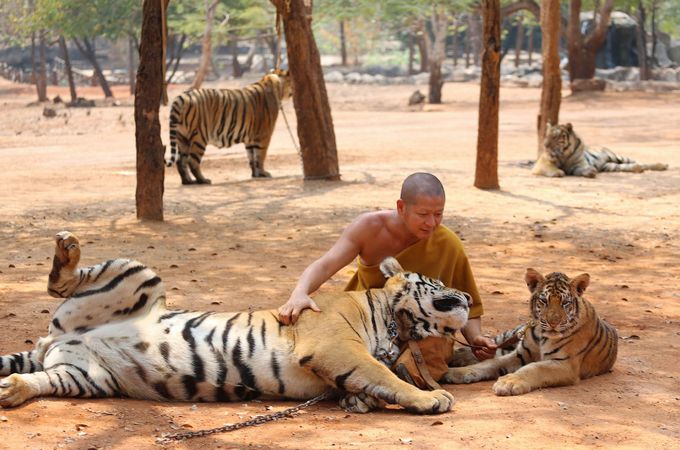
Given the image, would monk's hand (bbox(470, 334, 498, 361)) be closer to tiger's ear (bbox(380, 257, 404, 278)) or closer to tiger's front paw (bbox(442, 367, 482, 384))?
tiger's front paw (bbox(442, 367, 482, 384))

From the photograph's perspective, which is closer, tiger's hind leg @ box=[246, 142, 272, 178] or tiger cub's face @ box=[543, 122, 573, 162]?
tiger cub's face @ box=[543, 122, 573, 162]

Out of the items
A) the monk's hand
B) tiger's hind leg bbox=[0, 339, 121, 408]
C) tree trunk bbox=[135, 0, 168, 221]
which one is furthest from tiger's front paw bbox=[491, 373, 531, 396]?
tree trunk bbox=[135, 0, 168, 221]

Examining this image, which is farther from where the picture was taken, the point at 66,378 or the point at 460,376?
the point at 460,376

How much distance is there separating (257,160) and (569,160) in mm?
4585

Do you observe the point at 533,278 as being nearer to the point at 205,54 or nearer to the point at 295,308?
the point at 295,308

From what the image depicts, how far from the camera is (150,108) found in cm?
1070

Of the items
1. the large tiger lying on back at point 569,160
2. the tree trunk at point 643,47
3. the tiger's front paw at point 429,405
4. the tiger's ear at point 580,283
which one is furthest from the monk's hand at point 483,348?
the tree trunk at point 643,47

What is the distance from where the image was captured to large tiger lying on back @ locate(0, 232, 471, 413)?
465 cm

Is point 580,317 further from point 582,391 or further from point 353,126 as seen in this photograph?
point 353,126

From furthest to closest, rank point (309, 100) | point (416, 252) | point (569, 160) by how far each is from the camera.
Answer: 1. point (569, 160)
2. point (309, 100)
3. point (416, 252)

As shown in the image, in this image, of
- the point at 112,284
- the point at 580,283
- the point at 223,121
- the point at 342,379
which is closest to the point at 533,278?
the point at 580,283

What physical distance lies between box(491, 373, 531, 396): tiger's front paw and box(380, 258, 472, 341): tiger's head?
1.11 feet

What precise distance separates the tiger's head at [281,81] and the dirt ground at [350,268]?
1.21 meters

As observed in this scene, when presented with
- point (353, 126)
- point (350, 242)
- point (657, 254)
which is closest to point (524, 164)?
point (657, 254)
